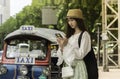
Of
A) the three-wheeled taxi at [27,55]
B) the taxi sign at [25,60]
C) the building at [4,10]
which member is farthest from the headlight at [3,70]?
the building at [4,10]

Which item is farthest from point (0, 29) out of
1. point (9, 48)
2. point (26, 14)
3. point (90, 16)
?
point (9, 48)

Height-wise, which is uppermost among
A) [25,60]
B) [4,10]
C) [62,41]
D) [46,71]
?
[4,10]

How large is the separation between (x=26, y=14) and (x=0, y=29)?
22723 millimetres

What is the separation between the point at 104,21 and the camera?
35.6m

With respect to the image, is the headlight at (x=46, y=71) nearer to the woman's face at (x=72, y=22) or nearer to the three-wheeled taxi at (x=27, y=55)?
the three-wheeled taxi at (x=27, y=55)

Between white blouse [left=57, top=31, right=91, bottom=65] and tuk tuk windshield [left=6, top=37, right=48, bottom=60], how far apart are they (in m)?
5.05

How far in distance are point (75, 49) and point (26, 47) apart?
17.7 feet

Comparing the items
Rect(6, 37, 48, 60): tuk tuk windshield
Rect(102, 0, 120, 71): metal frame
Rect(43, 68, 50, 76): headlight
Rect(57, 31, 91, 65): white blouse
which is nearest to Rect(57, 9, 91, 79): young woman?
Rect(57, 31, 91, 65): white blouse

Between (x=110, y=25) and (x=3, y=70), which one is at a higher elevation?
(x=110, y=25)

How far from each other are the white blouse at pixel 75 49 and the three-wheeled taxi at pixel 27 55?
4.50 metres

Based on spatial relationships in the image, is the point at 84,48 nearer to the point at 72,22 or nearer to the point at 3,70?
the point at 72,22

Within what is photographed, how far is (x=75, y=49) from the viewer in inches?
239

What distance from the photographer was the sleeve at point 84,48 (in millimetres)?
6066

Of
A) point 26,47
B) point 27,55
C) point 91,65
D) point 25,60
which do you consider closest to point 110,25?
point 26,47
